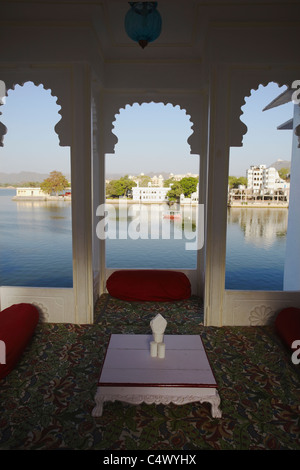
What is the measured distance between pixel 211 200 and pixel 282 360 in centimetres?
159

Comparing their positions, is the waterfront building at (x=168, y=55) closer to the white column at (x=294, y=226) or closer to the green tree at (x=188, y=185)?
the white column at (x=294, y=226)

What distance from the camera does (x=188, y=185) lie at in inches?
597

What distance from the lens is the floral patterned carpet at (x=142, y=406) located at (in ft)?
5.98

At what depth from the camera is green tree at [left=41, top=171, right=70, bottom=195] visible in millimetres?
14497

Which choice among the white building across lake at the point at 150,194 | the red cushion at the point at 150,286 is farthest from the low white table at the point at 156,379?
the white building across lake at the point at 150,194

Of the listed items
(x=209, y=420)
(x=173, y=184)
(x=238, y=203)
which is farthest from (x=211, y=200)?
(x=173, y=184)

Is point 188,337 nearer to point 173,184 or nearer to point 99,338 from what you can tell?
point 99,338

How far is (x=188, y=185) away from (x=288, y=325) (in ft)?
41.1

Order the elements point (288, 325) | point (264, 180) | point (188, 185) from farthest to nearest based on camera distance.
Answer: point (188, 185) → point (264, 180) → point (288, 325)

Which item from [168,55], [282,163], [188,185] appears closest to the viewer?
[168,55]

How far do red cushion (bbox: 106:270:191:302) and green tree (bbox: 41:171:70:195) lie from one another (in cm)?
1059

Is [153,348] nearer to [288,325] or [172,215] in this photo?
[288,325]

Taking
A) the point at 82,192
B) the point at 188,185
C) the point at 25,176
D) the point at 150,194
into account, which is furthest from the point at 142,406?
the point at 25,176

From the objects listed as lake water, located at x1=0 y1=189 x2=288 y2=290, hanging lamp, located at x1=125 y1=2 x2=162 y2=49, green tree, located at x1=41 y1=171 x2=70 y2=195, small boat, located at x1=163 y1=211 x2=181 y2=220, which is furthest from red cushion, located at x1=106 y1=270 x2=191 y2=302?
small boat, located at x1=163 y1=211 x2=181 y2=220
